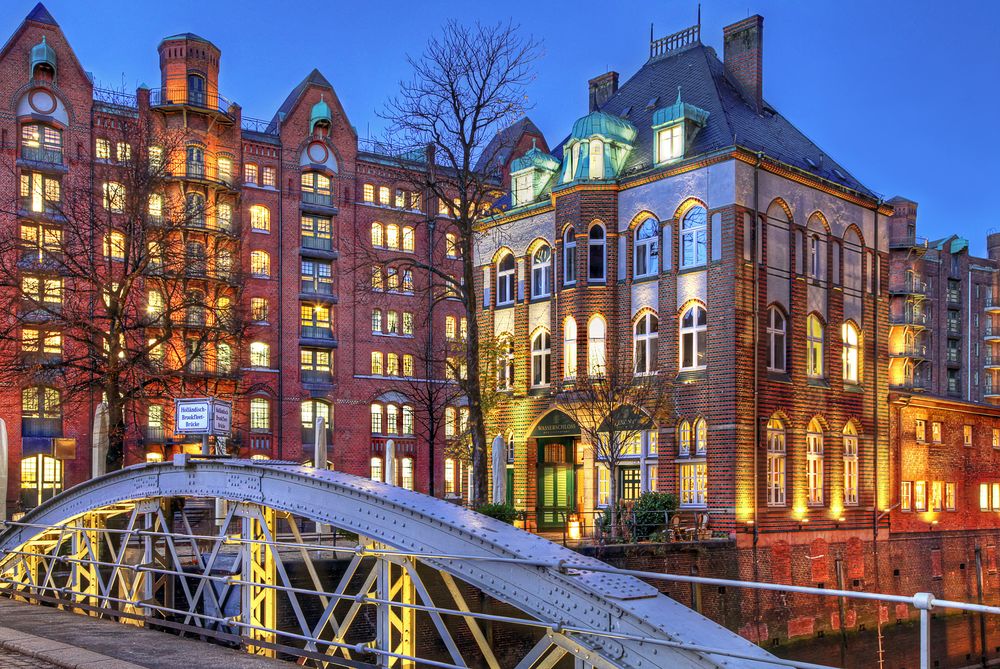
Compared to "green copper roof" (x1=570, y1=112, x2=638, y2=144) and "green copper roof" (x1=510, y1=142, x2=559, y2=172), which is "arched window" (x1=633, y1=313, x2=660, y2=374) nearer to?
"green copper roof" (x1=570, y1=112, x2=638, y2=144)

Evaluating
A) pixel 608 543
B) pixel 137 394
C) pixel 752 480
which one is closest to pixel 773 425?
pixel 752 480

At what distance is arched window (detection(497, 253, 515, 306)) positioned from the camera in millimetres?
35062

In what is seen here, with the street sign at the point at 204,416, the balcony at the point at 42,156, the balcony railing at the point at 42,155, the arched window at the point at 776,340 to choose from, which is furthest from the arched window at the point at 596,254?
the balcony railing at the point at 42,155

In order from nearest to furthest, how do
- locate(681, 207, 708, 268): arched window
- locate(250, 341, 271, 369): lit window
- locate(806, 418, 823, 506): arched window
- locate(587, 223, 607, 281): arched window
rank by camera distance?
locate(681, 207, 708, 268): arched window, locate(806, 418, 823, 506): arched window, locate(587, 223, 607, 281): arched window, locate(250, 341, 271, 369): lit window

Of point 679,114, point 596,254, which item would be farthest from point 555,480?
point 679,114

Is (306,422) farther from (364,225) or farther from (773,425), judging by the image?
(773,425)

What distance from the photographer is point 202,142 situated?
49062 mm

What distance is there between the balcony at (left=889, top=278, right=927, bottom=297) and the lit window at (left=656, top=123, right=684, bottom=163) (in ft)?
134

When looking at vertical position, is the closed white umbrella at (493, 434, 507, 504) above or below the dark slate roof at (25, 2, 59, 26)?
below

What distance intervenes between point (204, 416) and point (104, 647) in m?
3.67

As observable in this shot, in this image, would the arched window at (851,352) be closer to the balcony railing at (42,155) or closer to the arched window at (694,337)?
the arched window at (694,337)

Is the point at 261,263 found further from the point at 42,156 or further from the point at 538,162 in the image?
the point at 538,162

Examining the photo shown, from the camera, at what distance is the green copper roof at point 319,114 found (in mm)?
52750

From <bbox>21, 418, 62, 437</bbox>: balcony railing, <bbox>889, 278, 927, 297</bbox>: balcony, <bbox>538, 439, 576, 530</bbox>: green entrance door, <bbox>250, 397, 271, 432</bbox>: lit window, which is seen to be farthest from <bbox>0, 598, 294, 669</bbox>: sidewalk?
<bbox>889, 278, 927, 297</bbox>: balcony
